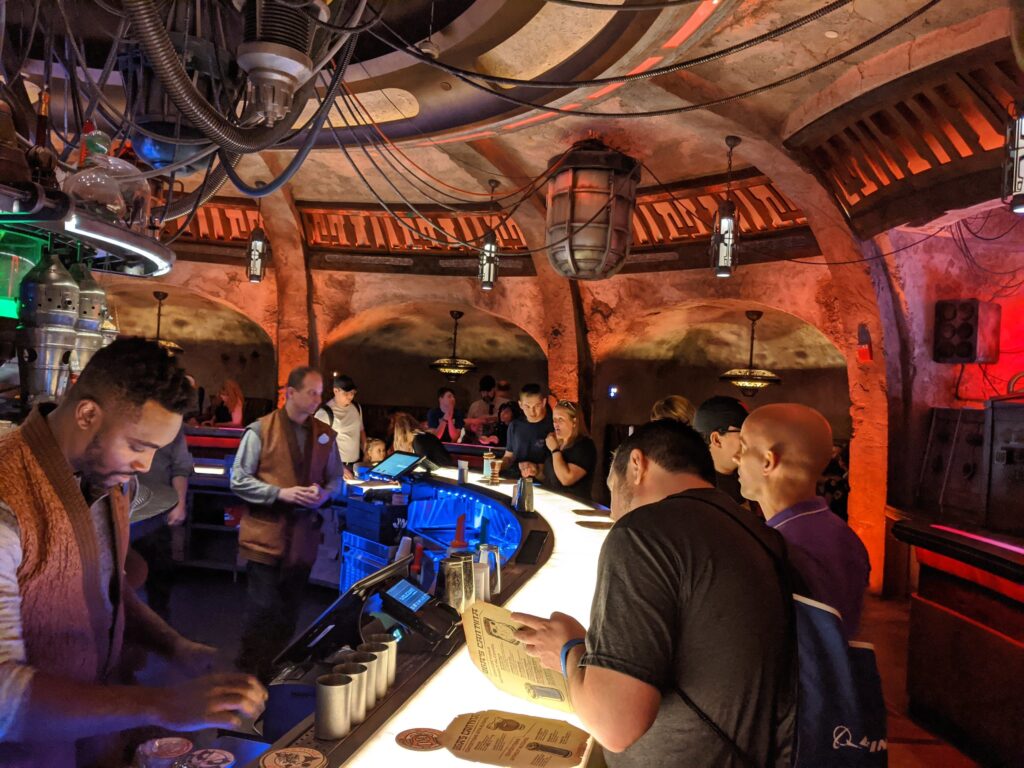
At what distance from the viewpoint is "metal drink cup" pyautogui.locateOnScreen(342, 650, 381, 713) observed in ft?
5.57

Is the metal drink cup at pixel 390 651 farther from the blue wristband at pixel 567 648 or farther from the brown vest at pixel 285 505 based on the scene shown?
the brown vest at pixel 285 505

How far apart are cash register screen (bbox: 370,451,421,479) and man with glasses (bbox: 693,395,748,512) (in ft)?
8.22

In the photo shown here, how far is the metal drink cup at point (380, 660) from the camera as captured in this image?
177 centimetres

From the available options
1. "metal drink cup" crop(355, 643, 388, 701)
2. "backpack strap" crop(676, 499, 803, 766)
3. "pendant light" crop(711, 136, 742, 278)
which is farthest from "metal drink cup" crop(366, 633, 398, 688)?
"pendant light" crop(711, 136, 742, 278)

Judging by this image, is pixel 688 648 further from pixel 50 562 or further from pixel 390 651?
pixel 50 562

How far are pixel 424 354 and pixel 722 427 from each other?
11.1 metres

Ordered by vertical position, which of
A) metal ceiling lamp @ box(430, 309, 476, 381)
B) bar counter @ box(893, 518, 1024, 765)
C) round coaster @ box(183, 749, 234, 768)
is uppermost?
metal ceiling lamp @ box(430, 309, 476, 381)

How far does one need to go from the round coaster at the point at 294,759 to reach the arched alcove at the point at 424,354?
437 inches

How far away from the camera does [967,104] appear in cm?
529

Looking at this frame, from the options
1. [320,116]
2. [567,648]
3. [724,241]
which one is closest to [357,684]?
[567,648]

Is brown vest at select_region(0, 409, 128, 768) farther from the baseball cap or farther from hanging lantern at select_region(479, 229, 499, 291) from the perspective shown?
hanging lantern at select_region(479, 229, 499, 291)

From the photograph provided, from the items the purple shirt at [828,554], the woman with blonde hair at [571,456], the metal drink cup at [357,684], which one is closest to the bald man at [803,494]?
the purple shirt at [828,554]

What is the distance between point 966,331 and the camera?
7.05 m

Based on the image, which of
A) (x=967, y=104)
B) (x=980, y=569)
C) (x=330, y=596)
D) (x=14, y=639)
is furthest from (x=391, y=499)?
(x=967, y=104)
